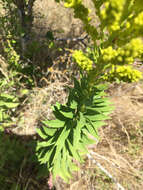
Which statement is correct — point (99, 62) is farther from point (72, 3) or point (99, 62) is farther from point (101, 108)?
point (101, 108)

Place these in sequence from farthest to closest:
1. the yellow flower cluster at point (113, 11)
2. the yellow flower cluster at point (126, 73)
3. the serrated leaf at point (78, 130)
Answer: the serrated leaf at point (78, 130), the yellow flower cluster at point (126, 73), the yellow flower cluster at point (113, 11)

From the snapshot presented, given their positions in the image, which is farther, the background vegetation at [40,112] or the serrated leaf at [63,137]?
the background vegetation at [40,112]

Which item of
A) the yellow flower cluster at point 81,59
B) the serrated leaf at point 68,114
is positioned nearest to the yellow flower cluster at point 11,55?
the serrated leaf at point 68,114

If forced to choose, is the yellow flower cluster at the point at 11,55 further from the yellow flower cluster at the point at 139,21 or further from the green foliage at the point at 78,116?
the yellow flower cluster at the point at 139,21

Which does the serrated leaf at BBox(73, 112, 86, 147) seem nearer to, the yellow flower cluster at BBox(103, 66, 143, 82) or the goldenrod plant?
the goldenrod plant

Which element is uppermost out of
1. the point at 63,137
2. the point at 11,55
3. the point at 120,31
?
the point at 120,31

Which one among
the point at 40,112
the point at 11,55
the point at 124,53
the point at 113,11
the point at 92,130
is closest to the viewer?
the point at 113,11

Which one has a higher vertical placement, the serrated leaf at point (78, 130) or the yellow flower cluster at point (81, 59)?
the yellow flower cluster at point (81, 59)

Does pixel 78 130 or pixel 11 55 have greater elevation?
pixel 11 55

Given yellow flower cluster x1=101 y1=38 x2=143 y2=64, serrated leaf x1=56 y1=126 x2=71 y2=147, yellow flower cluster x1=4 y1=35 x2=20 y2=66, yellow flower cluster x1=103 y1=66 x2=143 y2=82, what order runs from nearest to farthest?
yellow flower cluster x1=101 y1=38 x2=143 y2=64
yellow flower cluster x1=103 y1=66 x2=143 y2=82
serrated leaf x1=56 y1=126 x2=71 y2=147
yellow flower cluster x1=4 y1=35 x2=20 y2=66

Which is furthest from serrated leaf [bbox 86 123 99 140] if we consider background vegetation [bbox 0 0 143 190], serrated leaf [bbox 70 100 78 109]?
background vegetation [bbox 0 0 143 190]

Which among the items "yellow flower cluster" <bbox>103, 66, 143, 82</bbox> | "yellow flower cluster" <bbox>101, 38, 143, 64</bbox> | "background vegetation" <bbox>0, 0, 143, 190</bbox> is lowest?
"background vegetation" <bbox>0, 0, 143, 190</bbox>

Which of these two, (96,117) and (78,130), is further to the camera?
(96,117)

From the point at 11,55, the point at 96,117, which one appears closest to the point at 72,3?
the point at 96,117
